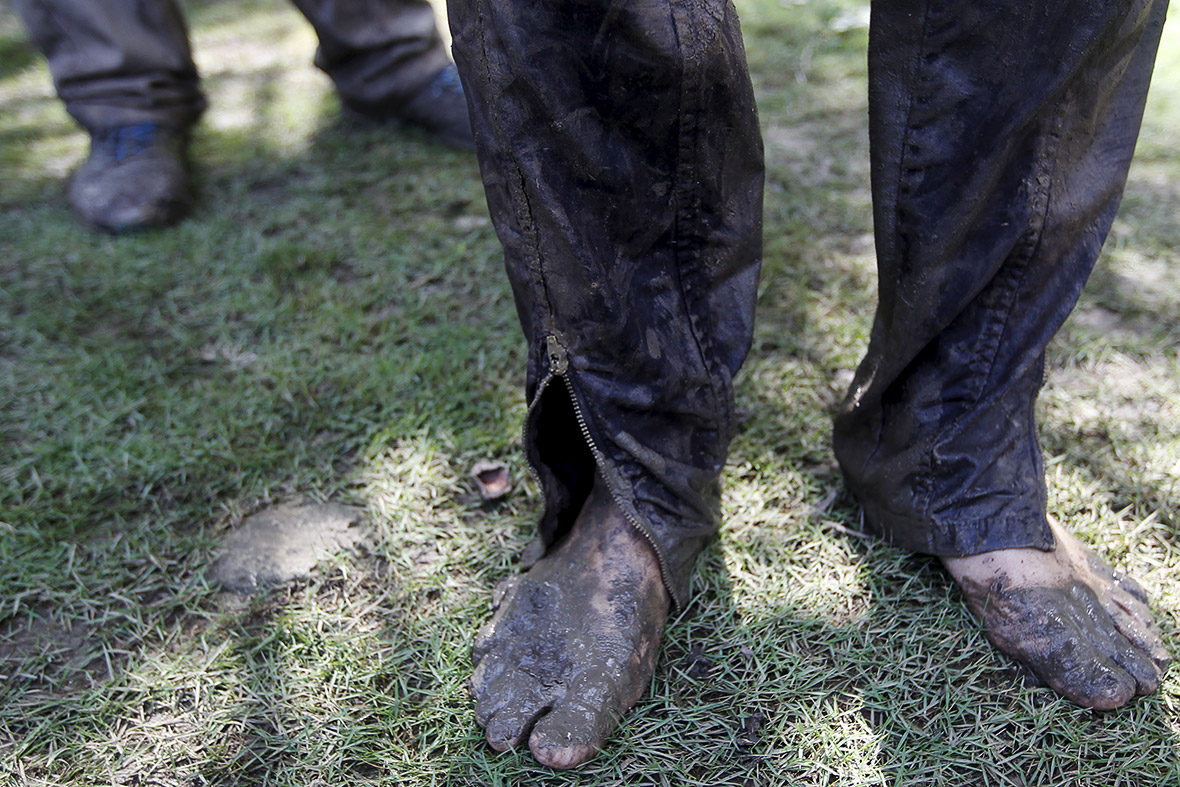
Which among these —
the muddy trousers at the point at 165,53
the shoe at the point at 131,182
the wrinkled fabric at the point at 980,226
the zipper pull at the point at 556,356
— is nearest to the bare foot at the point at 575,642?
the zipper pull at the point at 556,356

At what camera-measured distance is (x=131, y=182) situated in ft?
8.63

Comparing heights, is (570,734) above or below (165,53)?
below

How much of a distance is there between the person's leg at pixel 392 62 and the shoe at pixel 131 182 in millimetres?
666

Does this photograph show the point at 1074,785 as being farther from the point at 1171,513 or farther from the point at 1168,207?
the point at 1168,207

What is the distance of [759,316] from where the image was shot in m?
2.11

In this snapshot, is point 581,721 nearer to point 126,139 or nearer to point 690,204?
point 690,204

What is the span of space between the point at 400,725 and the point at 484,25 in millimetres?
1049

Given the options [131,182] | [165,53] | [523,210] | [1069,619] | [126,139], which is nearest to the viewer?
[523,210]

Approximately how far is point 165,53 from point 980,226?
2.86 meters

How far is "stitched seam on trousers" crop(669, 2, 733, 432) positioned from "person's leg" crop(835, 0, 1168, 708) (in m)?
Result: 0.27

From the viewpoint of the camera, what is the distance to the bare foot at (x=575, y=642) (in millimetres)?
1229

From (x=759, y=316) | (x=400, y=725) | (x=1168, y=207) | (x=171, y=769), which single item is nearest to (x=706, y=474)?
(x=400, y=725)

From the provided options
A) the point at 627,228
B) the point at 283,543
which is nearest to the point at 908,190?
the point at 627,228

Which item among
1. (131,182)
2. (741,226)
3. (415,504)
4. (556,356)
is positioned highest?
(741,226)
